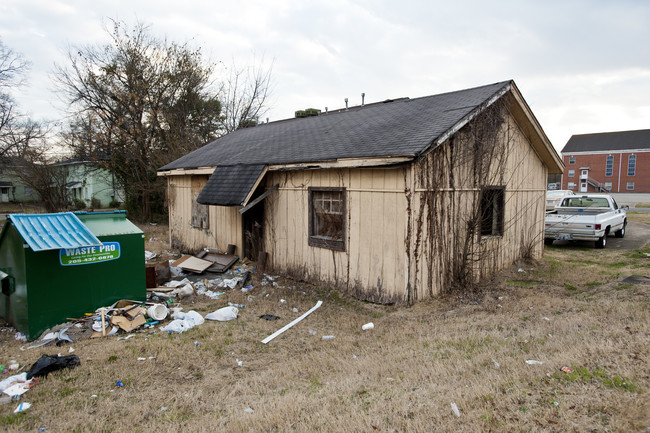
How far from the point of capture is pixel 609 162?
57.4 m

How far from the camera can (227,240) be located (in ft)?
38.7

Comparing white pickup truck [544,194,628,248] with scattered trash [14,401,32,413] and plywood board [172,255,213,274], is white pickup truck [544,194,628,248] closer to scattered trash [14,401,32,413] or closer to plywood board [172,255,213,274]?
plywood board [172,255,213,274]

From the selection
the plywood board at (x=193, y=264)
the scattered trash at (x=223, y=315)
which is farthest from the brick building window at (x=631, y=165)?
the scattered trash at (x=223, y=315)

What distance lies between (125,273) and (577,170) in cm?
6853

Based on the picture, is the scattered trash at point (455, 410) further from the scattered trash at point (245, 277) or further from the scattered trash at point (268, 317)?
the scattered trash at point (245, 277)

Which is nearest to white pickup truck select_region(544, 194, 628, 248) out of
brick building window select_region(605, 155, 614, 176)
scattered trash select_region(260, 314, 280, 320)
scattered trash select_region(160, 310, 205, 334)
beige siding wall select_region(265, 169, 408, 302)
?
beige siding wall select_region(265, 169, 408, 302)

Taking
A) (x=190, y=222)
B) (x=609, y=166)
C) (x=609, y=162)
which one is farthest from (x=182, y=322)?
(x=609, y=166)

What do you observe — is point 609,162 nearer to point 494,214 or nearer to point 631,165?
point 631,165

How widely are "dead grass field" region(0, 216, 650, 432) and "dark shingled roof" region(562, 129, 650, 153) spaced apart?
6171 centimetres

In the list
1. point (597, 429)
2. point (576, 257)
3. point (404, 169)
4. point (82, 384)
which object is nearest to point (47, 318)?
point (82, 384)

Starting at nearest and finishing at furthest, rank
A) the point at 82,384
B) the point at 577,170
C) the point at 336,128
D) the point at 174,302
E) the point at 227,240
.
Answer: the point at 82,384, the point at 174,302, the point at 336,128, the point at 227,240, the point at 577,170

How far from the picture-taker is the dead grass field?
329 centimetres

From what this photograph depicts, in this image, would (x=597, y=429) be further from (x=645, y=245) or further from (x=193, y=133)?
(x=193, y=133)

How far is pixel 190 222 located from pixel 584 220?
1336 centimetres
